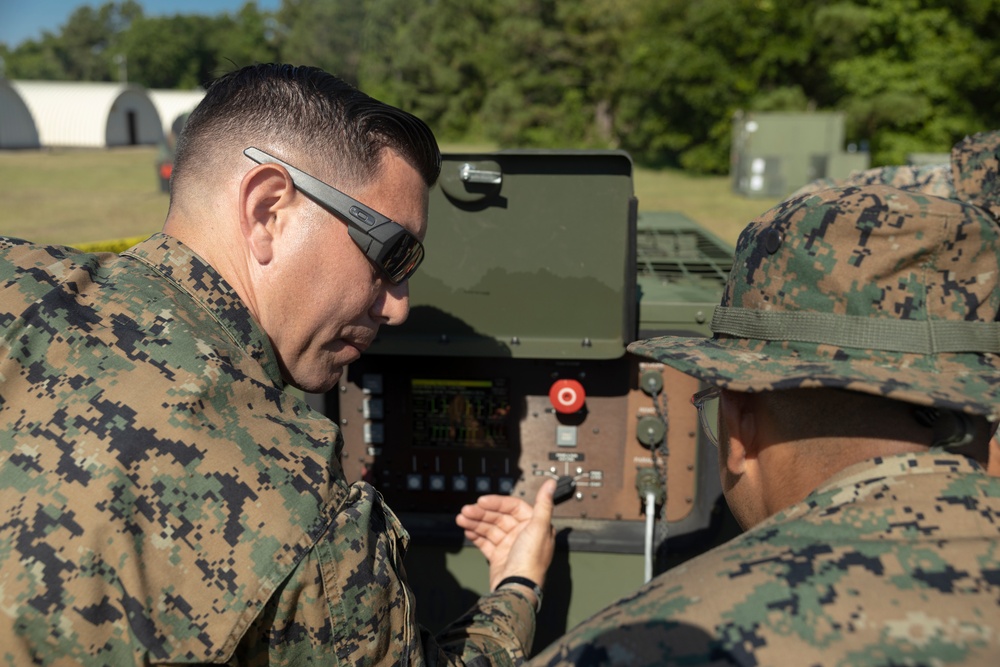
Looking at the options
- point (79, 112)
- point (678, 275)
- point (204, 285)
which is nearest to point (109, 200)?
point (678, 275)

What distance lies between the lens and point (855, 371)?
1.23 m

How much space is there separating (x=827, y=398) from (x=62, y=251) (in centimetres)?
134

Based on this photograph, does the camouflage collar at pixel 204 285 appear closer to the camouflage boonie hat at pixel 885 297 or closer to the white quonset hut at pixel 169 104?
the camouflage boonie hat at pixel 885 297

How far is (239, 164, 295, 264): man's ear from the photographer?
5.49 feet

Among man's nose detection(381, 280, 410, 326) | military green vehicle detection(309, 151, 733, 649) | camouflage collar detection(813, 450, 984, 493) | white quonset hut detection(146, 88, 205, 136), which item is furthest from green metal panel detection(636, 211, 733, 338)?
white quonset hut detection(146, 88, 205, 136)

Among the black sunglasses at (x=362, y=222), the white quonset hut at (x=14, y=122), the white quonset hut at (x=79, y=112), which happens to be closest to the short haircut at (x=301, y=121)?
the black sunglasses at (x=362, y=222)

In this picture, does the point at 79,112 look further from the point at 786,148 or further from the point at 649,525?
the point at 649,525

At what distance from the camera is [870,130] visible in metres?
23.1

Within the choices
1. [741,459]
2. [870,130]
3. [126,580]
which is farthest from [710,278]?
[870,130]

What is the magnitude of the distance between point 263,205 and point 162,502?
63 centimetres

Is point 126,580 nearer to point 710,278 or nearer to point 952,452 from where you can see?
point 952,452

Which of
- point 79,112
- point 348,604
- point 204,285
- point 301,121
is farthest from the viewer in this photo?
point 79,112

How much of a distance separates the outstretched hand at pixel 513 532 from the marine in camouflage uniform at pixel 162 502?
700mm

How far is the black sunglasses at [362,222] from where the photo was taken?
170 centimetres
